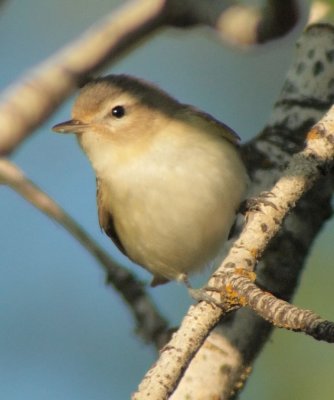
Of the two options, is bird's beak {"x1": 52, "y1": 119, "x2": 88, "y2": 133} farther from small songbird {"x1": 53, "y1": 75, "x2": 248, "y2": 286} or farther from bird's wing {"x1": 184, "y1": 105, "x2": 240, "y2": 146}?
bird's wing {"x1": 184, "y1": 105, "x2": 240, "y2": 146}

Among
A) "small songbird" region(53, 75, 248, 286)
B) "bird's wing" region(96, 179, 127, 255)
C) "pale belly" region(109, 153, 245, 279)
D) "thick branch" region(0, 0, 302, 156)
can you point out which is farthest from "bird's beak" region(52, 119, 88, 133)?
"pale belly" region(109, 153, 245, 279)

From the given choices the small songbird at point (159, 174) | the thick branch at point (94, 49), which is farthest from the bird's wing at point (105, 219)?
the thick branch at point (94, 49)

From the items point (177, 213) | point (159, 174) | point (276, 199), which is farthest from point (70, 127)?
point (276, 199)

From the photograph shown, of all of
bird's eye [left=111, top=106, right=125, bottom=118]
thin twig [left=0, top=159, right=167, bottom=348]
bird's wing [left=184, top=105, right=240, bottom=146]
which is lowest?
thin twig [left=0, top=159, right=167, bottom=348]

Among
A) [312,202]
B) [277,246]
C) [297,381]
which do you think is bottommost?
[297,381]

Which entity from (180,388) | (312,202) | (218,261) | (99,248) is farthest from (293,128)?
(180,388)

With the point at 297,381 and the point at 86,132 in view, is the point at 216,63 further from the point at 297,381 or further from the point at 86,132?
the point at 297,381

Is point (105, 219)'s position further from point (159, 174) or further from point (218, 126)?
point (218, 126)
